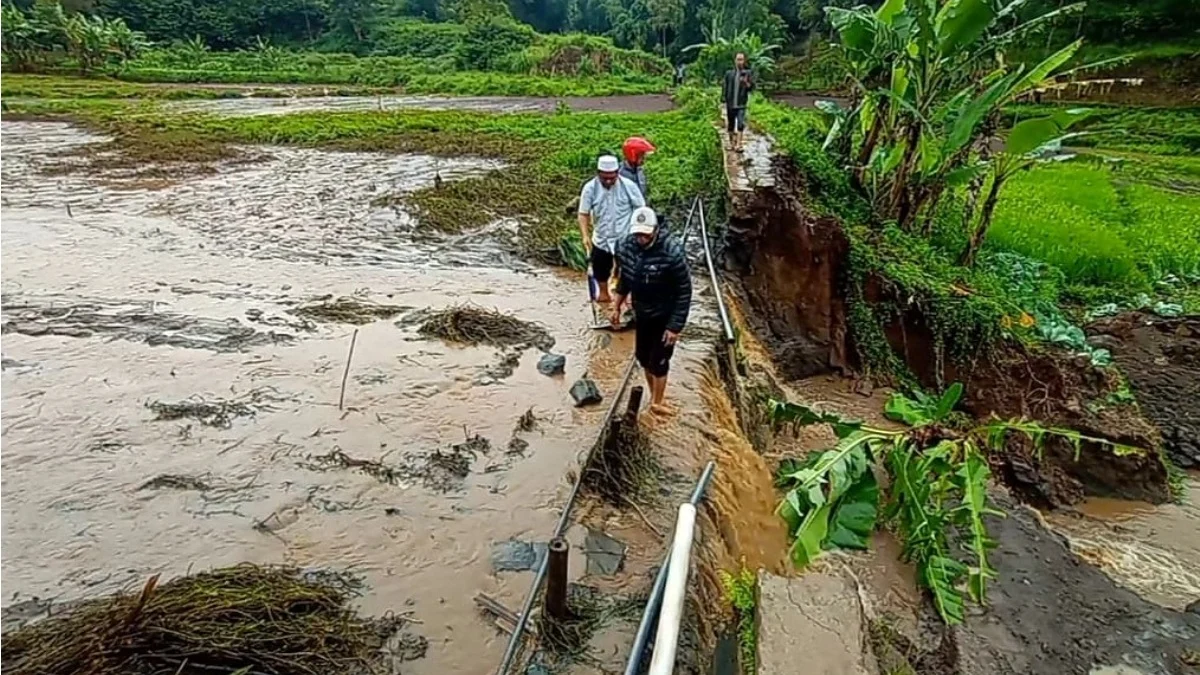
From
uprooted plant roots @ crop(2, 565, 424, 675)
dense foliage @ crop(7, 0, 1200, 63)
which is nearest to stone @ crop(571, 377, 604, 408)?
uprooted plant roots @ crop(2, 565, 424, 675)

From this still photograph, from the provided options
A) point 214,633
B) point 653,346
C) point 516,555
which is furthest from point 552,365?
point 214,633

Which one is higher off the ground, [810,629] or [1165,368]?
[810,629]

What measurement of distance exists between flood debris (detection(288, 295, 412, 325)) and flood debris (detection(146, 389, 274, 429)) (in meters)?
1.89

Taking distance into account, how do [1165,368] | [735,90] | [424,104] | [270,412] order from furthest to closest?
[424,104]
[735,90]
[1165,368]
[270,412]

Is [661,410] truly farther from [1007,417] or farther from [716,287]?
[1007,417]

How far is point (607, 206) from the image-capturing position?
7.14 m

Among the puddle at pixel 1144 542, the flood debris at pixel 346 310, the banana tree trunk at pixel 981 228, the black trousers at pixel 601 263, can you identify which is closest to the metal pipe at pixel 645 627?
the black trousers at pixel 601 263

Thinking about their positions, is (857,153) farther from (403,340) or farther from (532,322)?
(403,340)

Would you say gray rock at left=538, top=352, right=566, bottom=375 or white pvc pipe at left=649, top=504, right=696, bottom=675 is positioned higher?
white pvc pipe at left=649, top=504, right=696, bottom=675

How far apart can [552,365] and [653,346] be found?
1366mm

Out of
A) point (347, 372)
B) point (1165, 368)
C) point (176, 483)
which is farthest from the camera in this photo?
point (1165, 368)

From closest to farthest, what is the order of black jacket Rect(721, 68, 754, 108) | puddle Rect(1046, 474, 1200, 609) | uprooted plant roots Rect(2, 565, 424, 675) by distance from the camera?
uprooted plant roots Rect(2, 565, 424, 675) → puddle Rect(1046, 474, 1200, 609) → black jacket Rect(721, 68, 754, 108)

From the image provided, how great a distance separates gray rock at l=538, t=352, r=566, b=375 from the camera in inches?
272

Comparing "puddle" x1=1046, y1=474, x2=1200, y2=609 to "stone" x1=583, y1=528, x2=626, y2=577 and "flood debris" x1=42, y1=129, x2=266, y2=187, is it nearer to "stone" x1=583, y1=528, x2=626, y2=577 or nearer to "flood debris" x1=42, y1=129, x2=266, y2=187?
"stone" x1=583, y1=528, x2=626, y2=577
